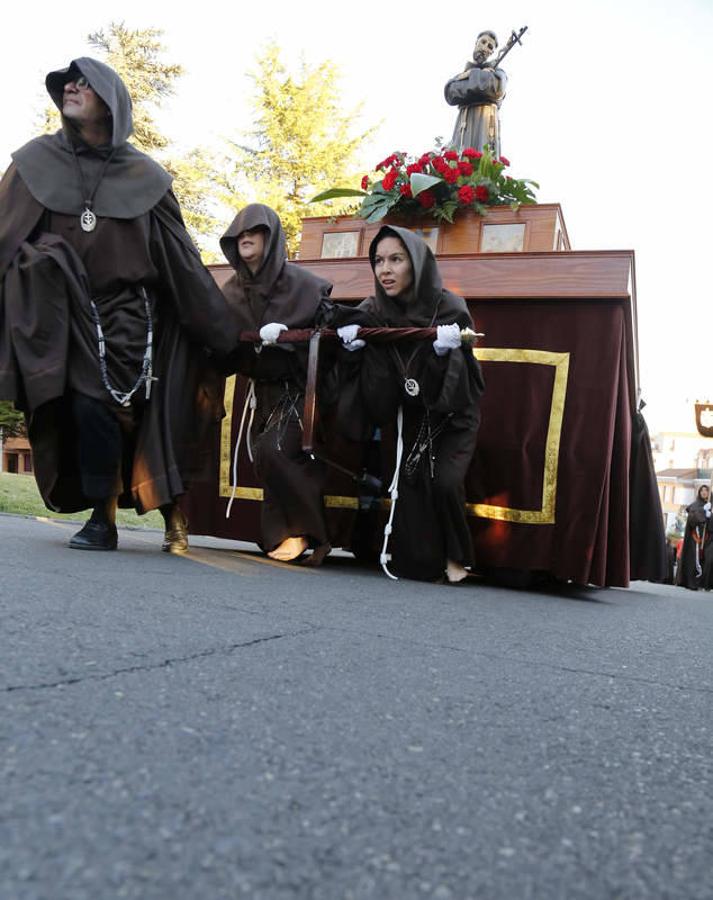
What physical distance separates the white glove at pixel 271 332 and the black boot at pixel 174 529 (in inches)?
37.2

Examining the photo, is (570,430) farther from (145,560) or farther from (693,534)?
(693,534)

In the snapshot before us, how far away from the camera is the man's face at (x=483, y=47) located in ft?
24.1

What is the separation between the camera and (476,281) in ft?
14.6

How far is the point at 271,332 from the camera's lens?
404 cm

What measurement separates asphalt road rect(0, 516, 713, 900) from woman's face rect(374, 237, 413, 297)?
216cm

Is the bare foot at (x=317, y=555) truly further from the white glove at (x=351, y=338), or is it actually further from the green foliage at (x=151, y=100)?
the green foliage at (x=151, y=100)

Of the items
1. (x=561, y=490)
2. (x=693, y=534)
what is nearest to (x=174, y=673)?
(x=561, y=490)

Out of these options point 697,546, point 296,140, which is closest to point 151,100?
point 296,140

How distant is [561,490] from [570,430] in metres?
0.31

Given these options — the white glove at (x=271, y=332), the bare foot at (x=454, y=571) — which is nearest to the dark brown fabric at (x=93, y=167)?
the white glove at (x=271, y=332)

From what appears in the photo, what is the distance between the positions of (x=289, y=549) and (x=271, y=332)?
1087mm

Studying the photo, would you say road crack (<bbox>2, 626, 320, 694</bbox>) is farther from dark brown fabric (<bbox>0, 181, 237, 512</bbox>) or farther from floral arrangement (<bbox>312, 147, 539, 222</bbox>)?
floral arrangement (<bbox>312, 147, 539, 222</bbox>)

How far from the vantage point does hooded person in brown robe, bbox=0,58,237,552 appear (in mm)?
3502

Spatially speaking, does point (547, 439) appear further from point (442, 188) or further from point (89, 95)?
point (89, 95)
